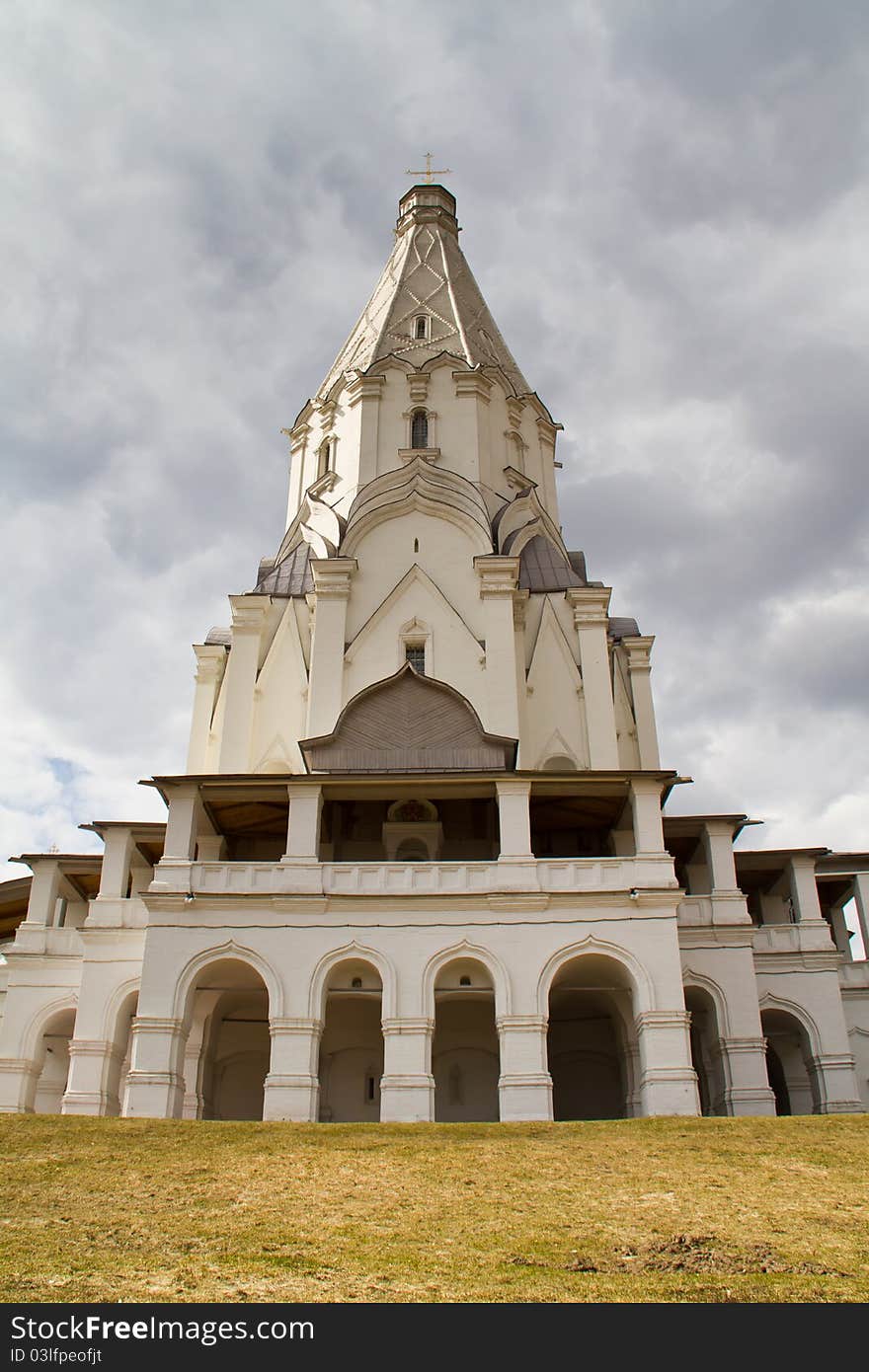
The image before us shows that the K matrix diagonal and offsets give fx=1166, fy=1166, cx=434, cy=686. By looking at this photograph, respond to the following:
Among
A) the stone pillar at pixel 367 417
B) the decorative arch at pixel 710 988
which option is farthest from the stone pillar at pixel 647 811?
the stone pillar at pixel 367 417

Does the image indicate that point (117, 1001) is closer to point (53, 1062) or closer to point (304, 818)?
point (53, 1062)

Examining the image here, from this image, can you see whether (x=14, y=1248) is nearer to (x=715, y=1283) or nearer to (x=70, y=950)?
(x=715, y=1283)

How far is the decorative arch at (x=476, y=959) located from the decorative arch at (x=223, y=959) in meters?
2.38

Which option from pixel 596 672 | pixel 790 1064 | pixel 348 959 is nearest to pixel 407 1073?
pixel 348 959

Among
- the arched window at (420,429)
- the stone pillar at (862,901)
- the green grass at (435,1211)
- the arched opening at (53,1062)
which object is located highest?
the arched window at (420,429)

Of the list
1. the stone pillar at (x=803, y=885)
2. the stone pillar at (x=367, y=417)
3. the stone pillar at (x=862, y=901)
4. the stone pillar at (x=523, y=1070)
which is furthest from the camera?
the stone pillar at (x=367, y=417)

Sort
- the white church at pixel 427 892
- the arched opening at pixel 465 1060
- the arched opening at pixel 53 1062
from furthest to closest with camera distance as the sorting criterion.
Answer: the arched opening at pixel 53 1062
the arched opening at pixel 465 1060
the white church at pixel 427 892

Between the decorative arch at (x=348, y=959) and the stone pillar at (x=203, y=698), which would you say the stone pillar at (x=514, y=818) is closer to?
the decorative arch at (x=348, y=959)

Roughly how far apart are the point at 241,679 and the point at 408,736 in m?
6.75

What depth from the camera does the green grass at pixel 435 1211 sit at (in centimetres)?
880

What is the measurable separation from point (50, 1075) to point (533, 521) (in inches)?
711

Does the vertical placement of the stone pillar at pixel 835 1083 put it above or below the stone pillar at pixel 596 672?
below

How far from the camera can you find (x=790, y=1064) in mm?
23000

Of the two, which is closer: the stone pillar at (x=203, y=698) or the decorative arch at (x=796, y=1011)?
the decorative arch at (x=796, y=1011)
